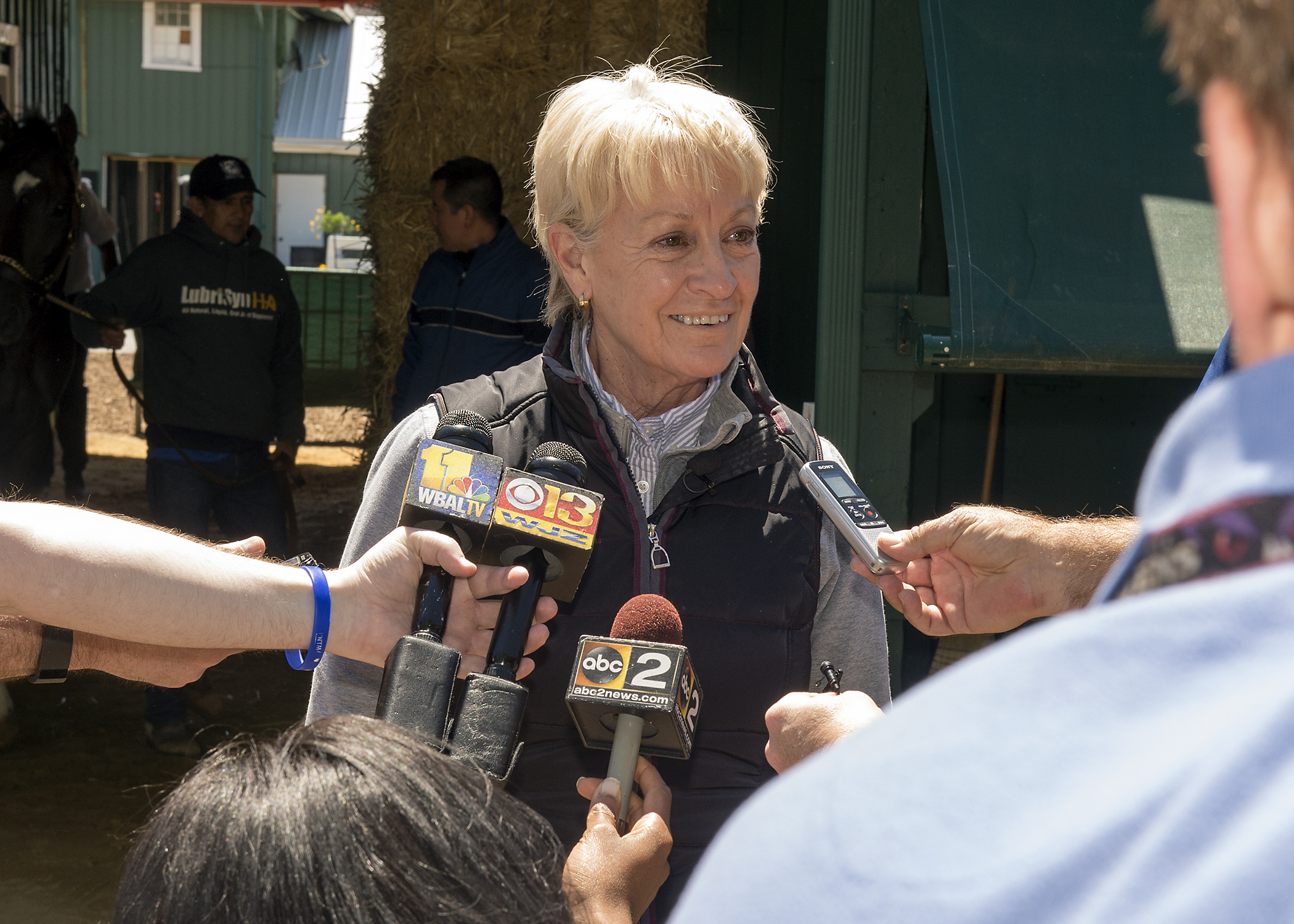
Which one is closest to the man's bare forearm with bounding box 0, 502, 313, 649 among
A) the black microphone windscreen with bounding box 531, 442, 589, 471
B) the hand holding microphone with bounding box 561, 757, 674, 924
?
the black microphone windscreen with bounding box 531, 442, 589, 471

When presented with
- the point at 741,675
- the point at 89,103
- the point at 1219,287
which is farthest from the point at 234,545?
the point at 89,103

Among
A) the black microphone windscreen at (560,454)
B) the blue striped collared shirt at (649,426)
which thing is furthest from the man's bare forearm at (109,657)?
the blue striped collared shirt at (649,426)

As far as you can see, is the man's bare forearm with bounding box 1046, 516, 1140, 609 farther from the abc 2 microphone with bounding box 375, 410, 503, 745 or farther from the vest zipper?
the abc 2 microphone with bounding box 375, 410, 503, 745

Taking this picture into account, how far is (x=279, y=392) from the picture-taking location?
5840mm

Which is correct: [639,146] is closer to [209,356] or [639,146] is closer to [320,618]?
[320,618]

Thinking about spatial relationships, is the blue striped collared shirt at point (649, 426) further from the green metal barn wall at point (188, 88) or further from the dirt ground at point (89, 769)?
the green metal barn wall at point (188, 88)

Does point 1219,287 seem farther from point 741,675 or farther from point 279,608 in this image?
point 279,608

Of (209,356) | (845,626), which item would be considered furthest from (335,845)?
(209,356)

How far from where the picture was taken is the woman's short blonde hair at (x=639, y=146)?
7.14 ft

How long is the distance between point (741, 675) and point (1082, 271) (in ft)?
5.18

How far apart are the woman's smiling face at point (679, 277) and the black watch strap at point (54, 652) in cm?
111

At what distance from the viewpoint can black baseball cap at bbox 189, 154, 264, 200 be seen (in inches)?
220

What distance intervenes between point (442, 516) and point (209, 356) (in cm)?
419

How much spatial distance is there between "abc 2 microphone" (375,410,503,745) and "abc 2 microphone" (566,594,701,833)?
19 cm
